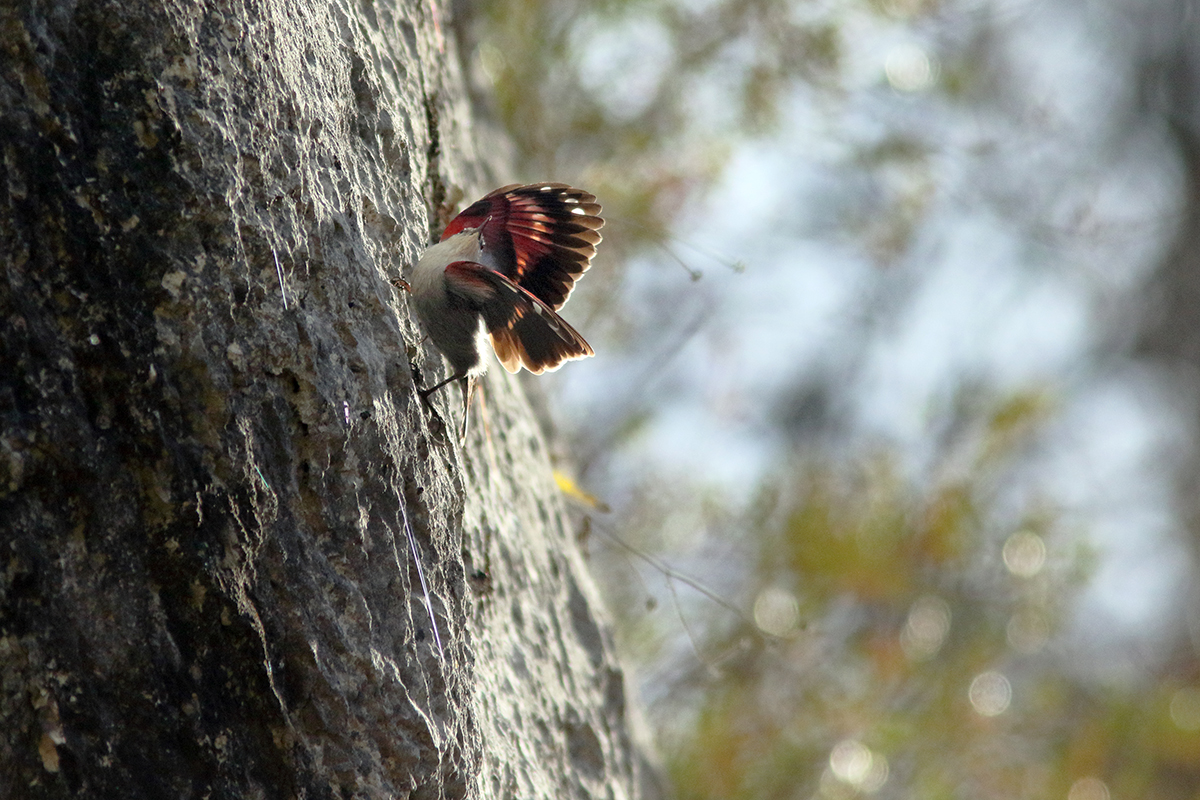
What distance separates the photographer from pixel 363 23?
1.89 meters

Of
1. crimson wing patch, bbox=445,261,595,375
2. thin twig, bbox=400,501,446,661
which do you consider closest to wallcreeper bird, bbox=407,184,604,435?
crimson wing patch, bbox=445,261,595,375

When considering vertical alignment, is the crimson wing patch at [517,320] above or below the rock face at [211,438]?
above

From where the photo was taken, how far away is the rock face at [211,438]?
1.20 m

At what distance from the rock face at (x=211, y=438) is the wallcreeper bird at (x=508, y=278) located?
0.23ft

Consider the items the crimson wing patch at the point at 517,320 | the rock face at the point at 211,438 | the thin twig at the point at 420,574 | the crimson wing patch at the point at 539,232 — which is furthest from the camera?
the crimson wing patch at the point at 539,232

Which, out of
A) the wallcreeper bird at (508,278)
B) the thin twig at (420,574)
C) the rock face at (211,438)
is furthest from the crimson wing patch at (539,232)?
the thin twig at (420,574)

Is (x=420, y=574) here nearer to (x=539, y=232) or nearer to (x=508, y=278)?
(x=508, y=278)

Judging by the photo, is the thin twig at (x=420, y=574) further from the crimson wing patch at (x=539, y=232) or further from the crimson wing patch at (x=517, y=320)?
the crimson wing patch at (x=539, y=232)

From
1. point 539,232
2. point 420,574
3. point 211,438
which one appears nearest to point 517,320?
point 539,232

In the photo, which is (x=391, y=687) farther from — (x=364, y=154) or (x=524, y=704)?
(x=364, y=154)

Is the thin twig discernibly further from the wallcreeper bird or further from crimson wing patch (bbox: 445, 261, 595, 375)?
crimson wing patch (bbox: 445, 261, 595, 375)

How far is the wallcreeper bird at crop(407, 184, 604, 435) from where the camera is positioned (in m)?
1.70

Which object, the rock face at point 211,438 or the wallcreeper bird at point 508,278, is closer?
the rock face at point 211,438

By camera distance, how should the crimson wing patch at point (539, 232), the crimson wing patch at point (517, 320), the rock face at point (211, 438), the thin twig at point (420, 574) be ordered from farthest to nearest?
the crimson wing patch at point (539, 232), the crimson wing patch at point (517, 320), the thin twig at point (420, 574), the rock face at point (211, 438)
